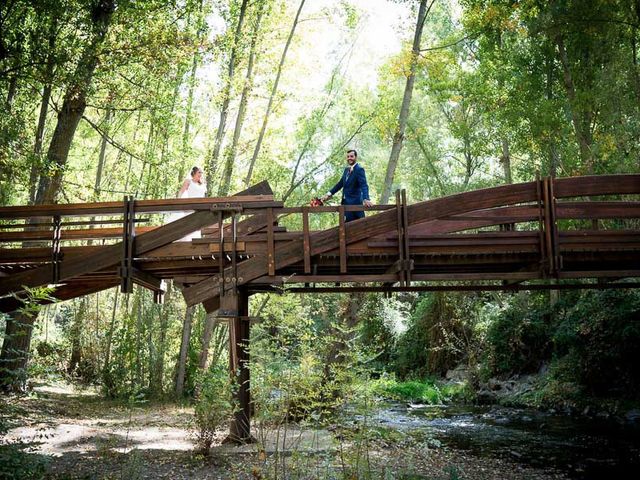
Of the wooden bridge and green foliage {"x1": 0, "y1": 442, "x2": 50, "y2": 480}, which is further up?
the wooden bridge

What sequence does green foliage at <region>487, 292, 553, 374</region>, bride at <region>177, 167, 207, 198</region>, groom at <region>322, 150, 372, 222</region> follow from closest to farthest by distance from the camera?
groom at <region>322, 150, 372, 222</region>, bride at <region>177, 167, 207, 198</region>, green foliage at <region>487, 292, 553, 374</region>

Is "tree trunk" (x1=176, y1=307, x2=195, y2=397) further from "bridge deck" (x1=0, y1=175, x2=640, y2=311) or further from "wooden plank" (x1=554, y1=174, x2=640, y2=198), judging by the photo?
"wooden plank" (x1=554, y1=174, x2=640, y2=198)

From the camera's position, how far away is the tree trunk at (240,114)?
60.6ft

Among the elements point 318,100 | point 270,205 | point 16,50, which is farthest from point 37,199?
point 318,100

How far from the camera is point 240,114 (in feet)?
61.8

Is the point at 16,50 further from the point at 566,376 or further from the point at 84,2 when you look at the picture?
the point at 566,376

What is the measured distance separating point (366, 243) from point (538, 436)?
647 centimetres

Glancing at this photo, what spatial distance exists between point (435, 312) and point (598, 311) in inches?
303

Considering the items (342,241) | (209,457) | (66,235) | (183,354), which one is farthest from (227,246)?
(183,354)

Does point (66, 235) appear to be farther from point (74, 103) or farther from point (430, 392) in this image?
point (430, 392)

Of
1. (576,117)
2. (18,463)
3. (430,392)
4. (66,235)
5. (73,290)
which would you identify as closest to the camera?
(18,463)

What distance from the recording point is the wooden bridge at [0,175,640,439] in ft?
32.8

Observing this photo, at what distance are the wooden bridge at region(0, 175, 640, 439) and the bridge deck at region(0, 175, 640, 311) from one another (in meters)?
0.02

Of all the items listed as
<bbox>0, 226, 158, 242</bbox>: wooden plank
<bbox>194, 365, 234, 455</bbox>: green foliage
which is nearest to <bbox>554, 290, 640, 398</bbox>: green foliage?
<bbox>194, 365, 234, 455</bbox>: green foliage
